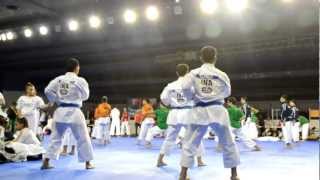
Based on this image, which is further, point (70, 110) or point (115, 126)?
point (115, 126)

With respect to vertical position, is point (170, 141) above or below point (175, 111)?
below

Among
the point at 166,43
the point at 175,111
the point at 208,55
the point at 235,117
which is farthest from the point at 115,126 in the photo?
the point at 208,55

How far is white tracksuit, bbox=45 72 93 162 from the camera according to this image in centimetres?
585

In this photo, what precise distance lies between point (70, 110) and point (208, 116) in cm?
226

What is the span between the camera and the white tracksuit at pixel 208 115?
4617 mm

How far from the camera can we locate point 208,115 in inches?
182

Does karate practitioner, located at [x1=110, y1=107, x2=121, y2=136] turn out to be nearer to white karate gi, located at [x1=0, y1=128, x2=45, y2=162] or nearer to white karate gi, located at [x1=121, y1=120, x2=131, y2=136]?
white karate gi, located at [x1=121, y1=120, x2=131, y2=136]

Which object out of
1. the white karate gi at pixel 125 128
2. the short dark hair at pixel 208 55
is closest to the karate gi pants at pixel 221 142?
the short dark hair at pixel 208 55

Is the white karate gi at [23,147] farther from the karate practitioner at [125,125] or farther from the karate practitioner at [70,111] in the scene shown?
the karate practitioner at [125,125]

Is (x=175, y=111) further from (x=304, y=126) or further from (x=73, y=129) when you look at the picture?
(x=304, y=126)

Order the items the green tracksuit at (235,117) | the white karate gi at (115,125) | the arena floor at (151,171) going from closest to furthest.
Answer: the arena floor at (151,171)
the green tracksuit at (235,117)
the white karate gi at (115,125)

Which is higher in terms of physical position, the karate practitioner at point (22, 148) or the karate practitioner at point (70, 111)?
the karate practitioner at point (70, 111)

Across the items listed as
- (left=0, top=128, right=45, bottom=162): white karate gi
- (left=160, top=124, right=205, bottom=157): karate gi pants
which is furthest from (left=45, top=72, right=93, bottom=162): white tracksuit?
(left=0, top=128, right=45, bottom=162): white karate gi

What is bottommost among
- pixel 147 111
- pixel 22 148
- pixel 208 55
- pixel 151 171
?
pixel 151 171
